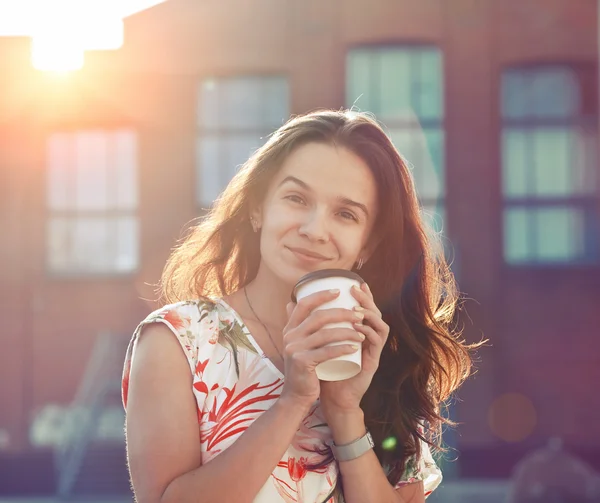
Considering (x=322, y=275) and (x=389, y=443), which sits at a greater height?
(x=322, y=275)

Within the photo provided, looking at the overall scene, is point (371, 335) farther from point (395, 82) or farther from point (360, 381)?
point (395, 82)

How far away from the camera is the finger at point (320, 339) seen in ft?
6.52

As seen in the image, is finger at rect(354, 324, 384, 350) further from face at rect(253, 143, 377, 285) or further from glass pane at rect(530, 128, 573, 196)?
glass pane at rect(530, 128, 573, 196)

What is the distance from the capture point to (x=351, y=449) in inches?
87.1

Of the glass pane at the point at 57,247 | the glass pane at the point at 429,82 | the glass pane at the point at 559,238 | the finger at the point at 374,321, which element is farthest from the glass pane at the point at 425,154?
the finger at the point at 374,321

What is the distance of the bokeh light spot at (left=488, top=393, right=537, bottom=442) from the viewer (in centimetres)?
1471

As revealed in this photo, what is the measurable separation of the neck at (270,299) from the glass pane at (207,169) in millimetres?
12936

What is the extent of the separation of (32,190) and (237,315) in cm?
1370

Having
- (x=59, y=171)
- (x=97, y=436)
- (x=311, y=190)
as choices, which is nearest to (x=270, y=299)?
(x=311, y=190)

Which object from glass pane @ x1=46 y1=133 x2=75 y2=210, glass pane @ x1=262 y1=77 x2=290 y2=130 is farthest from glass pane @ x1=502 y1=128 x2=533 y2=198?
glass pane @ x1=46 y1=133 x2=75 y2=210

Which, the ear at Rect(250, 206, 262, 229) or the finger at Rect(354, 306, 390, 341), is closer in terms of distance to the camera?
the finger at Rect(354, 306, 390, 341)

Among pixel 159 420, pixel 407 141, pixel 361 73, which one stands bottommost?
pixel 159 420

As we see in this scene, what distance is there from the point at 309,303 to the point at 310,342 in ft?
0.26

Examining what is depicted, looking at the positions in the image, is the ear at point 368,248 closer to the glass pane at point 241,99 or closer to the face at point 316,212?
the face at point 316,212
